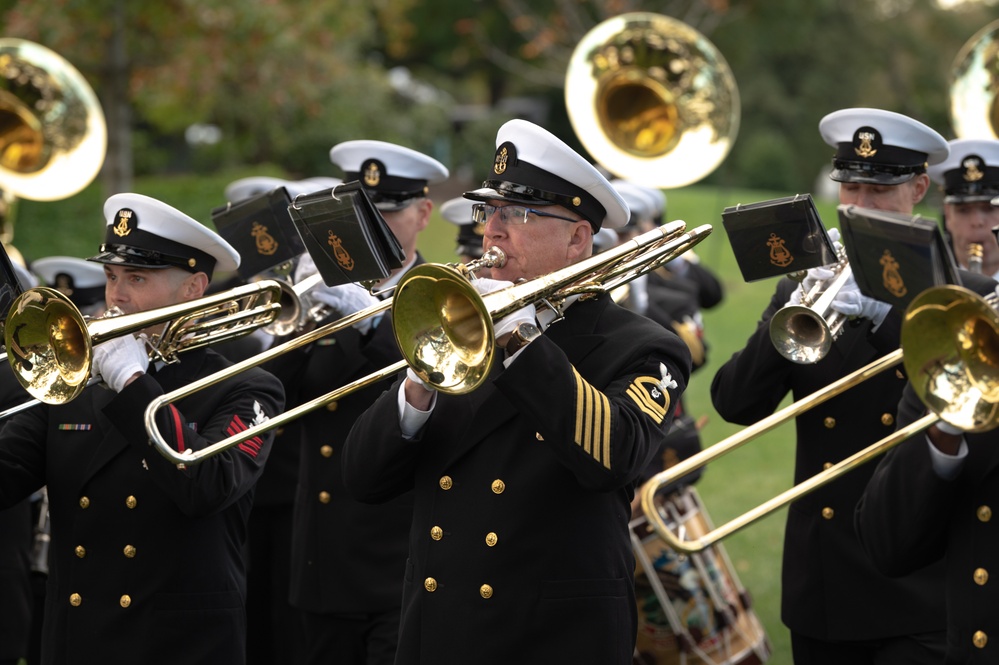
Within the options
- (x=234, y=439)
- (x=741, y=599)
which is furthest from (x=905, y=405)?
(x=741, y=599)

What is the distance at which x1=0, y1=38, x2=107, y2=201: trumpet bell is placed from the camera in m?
8.32

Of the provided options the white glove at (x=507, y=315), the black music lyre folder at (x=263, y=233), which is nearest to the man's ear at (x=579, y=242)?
the white glove at (x=507, y=315)

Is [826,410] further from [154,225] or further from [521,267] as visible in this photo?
[154,225]

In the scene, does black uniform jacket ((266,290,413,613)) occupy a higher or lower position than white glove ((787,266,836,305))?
lower

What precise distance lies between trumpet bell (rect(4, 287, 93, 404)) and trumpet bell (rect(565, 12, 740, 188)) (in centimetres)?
399

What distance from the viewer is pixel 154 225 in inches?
176

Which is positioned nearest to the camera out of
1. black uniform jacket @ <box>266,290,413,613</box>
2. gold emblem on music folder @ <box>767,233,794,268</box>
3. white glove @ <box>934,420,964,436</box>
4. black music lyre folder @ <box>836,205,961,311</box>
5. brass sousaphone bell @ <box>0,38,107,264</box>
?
black music lyre folder @ <box>836,205,961,311</box>

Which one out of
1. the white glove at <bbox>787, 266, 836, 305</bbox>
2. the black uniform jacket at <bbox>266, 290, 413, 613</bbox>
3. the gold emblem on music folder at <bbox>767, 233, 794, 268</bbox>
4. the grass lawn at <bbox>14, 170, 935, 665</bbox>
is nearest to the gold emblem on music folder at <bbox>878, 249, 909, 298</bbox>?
the gold emblem on music folder at <bbox>767, 233, 794, 268</bbox>

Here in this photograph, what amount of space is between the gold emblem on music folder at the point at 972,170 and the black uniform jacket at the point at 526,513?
2.17 meters

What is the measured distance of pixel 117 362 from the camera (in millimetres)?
4086

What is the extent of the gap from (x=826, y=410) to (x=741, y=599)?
188 centimetres

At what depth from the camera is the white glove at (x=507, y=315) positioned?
136 inches

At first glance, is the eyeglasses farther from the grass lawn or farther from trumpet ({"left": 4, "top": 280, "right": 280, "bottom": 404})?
the grass lawn

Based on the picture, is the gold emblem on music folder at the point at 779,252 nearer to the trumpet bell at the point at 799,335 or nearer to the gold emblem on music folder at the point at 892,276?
the trumpet bell at the point at 799,335
